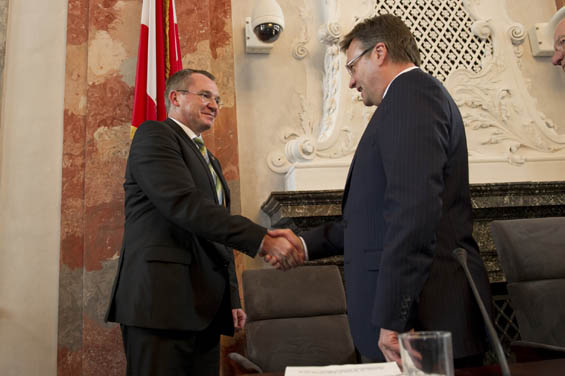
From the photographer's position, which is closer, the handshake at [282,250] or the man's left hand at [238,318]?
the handshake at [282,250]

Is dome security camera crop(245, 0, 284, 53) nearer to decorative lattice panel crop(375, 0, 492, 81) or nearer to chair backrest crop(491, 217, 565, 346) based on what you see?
decorative lattice panel crop(375, 0, 492, 81)

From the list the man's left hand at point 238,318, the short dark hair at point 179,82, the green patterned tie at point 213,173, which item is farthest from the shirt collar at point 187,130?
the man's left hand at point 238,318

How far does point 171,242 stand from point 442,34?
9.62ft

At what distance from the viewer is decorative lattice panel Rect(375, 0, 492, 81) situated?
3912 millimetres

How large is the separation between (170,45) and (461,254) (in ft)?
8.99

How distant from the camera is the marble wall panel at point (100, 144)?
3127 millimetres

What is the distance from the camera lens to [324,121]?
3703 mm

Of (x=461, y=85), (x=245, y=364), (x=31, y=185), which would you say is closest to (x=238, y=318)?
(x=245, y=364)

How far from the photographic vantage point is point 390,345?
4.63ft

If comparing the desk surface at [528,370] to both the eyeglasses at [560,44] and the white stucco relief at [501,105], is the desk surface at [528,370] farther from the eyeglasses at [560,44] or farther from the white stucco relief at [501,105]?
the white stucco relief at [501,105]

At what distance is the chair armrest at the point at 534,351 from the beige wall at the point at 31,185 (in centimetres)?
270

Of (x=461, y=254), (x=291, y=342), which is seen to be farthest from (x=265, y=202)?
(x=461, y=254)

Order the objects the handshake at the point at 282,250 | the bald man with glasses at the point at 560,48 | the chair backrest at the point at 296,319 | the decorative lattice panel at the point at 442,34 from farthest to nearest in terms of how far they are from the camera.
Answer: the decorative lattice panel at the point at 442,34 < the chair backrest at the point at 296,319 < the bald man with glasses at the point at 560,48 < the handshake at the point at 282,250

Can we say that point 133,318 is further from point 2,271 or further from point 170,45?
point 170,45
